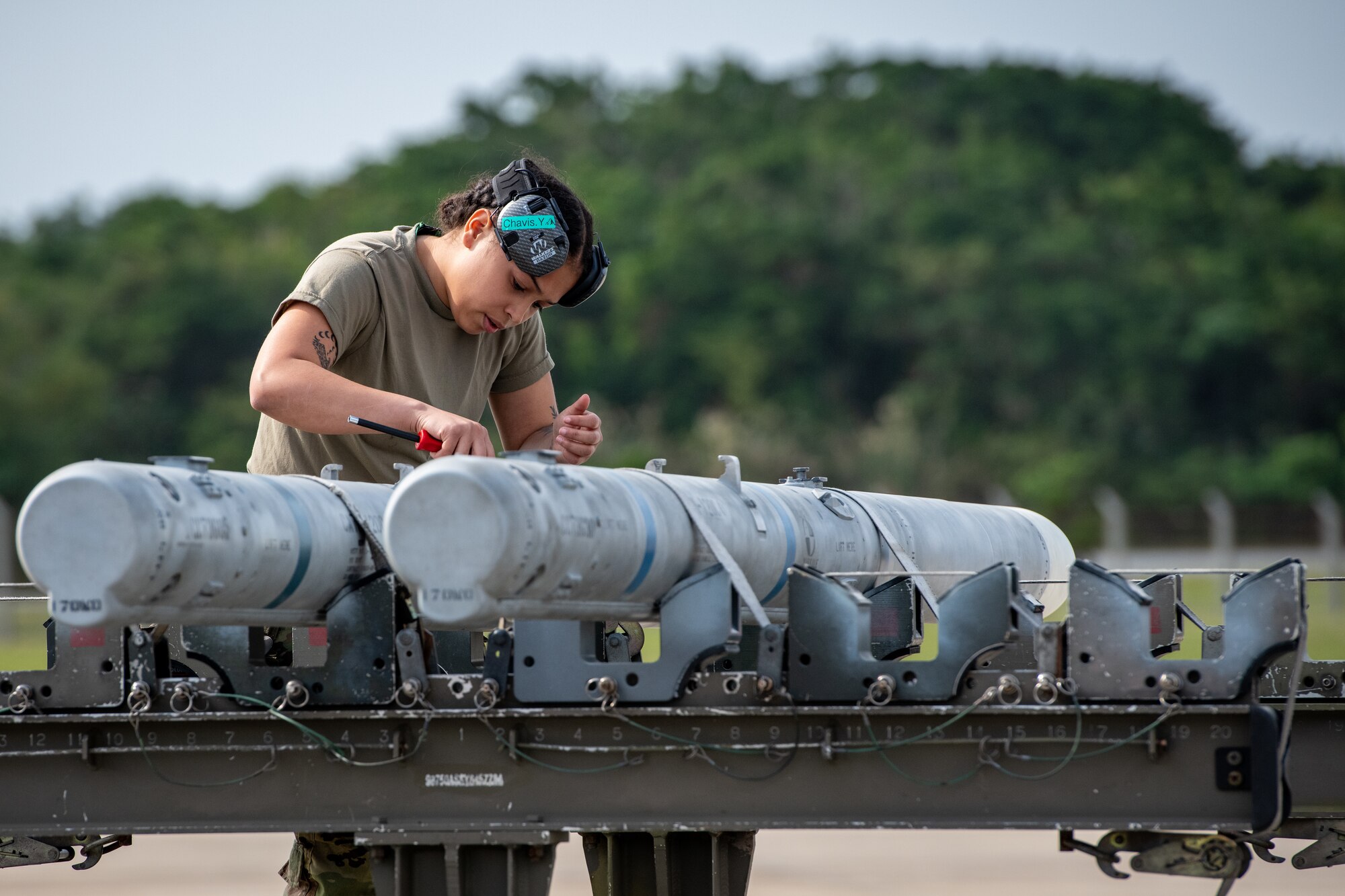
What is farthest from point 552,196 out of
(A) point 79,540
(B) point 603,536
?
(A) point 79,540

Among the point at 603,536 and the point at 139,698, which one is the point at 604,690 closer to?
the point at 603,536

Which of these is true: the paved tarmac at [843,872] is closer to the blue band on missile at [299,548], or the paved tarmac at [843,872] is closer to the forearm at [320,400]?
the forearm at [320,400]

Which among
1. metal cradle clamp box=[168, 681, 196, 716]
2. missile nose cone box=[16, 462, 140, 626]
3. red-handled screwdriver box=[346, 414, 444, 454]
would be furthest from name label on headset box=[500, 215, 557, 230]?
missile nose cone box=[16, 462, 140, 626]

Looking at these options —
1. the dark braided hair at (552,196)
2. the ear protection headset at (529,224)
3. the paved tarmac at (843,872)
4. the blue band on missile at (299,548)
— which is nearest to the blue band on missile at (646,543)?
the blue band on missile at (299,548)

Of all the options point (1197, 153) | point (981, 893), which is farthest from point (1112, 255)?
point (981, 893)

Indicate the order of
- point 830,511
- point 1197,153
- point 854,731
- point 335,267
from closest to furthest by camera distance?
1. point 854,731
2. point 335,267
3. point 830,511
4. point 1197,153

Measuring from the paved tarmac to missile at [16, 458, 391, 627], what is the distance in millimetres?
6731

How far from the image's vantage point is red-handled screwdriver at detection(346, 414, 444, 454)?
4.88 m

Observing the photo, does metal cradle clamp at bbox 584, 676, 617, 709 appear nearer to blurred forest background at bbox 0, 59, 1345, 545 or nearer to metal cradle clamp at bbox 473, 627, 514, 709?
metal cradle clamp at bbox 473, 627, 514, 709

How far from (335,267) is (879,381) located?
48.6 m

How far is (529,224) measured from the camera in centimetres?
532

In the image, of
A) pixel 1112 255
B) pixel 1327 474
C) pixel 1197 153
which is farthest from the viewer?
pixel 1197 153

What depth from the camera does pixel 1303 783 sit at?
4734mm

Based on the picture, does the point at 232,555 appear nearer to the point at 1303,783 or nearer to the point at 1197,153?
the point at 1303,783
